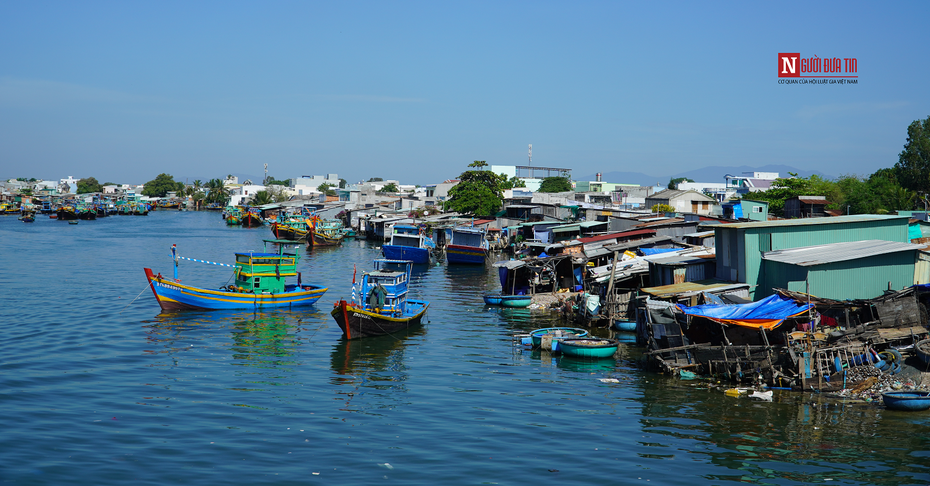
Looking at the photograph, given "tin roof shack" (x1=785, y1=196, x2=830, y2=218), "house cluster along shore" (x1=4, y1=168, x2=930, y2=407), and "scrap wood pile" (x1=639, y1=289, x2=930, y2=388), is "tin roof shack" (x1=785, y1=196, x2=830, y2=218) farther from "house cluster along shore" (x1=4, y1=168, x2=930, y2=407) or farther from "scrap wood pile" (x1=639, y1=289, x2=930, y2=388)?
"scrap wood pile" (x1=639, y1=289, x2=930, y2=388)

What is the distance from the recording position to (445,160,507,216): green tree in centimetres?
8300

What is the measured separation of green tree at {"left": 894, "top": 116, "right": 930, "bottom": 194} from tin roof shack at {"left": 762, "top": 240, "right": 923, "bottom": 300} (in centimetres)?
4260

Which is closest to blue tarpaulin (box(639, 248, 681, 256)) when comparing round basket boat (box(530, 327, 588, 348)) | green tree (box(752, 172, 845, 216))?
round basket boat (box(530, 327, 588, 348))

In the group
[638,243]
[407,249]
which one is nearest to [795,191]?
[638,243]

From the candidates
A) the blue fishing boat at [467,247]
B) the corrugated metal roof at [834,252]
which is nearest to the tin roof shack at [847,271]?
the corrugated metal roof at [834,252]

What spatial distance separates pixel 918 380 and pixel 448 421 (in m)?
13.9

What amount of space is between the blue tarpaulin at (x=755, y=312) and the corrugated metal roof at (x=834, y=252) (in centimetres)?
213

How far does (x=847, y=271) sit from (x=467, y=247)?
3757cm

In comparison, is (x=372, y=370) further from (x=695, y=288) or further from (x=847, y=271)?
(x=847, y=271)

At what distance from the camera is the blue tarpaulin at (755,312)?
2023cm

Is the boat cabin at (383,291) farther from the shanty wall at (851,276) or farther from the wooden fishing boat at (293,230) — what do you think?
the wooden fishing boat at (293,230)

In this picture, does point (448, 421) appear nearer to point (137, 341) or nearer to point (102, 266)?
point (137, 341)

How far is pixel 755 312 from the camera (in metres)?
20.9

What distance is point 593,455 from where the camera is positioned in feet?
52.0
